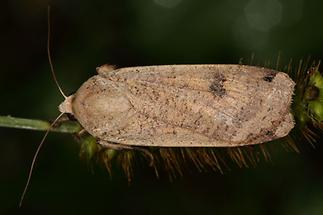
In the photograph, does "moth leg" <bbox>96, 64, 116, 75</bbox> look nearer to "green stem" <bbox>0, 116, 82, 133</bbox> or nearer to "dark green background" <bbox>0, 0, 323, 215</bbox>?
"green stem" <bbox>0, 116, 82, 133</bbox>

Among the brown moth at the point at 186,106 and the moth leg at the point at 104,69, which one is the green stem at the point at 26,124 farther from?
the moth leg at the point at 104,69

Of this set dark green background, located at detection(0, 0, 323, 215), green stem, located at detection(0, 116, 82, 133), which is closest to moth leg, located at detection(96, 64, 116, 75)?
green stem, located at detection(0, 116, 82, 133)

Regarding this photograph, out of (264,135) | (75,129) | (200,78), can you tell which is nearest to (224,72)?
(200,78)

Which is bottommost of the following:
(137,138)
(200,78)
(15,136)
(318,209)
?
(318,209)

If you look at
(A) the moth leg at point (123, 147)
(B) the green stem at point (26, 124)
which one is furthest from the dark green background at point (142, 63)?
(B) the green stem at point (26, 124)

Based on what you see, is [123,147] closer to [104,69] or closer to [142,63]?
[104,69]

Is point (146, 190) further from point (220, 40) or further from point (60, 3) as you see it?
point (60, 3)

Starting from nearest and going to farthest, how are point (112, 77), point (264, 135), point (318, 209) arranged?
point (264, 135), point (112, 77), point (318, 209)

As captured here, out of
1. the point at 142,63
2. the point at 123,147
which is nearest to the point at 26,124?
the point at 123,147

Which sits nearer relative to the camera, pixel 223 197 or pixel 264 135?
pixel 264 135
